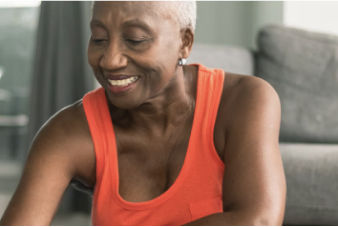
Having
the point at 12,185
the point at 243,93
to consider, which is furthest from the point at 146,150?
the point at 12,185

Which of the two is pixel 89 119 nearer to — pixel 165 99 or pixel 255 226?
pixel 165 99

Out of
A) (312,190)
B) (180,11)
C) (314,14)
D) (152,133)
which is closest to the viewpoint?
(180,11)

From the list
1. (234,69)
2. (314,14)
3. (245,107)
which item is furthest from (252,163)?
(314,14)

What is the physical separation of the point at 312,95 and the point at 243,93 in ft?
3.47

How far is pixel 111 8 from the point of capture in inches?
37.7

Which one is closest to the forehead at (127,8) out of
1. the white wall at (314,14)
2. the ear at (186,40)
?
the ear at (186,40)

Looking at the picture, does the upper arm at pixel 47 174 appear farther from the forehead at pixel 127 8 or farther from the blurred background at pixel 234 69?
the blurred background at pixel 234 69

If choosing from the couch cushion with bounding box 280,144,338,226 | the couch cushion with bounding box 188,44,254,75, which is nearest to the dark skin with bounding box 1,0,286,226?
the couch cushion with bounding box 280,144,338,226

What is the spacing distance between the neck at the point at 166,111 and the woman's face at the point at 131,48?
104 millimetres

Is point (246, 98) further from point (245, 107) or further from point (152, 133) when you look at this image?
point (152, 133)

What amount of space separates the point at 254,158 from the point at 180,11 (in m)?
0.41

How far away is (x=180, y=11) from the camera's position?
105 cm

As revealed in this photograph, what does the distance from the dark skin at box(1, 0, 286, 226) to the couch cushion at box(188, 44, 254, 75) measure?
34.7 inches

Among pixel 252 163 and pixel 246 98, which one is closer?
pixel 252 163
